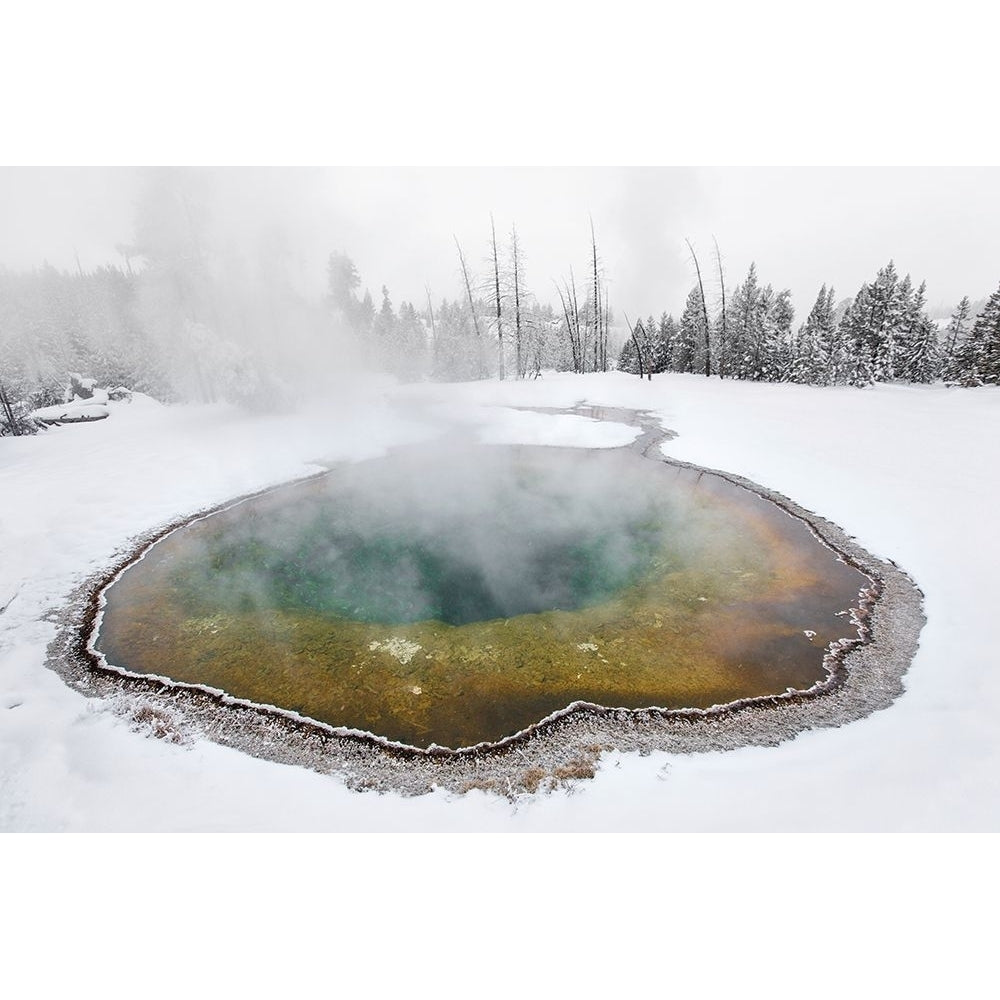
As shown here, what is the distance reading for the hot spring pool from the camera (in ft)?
24.3

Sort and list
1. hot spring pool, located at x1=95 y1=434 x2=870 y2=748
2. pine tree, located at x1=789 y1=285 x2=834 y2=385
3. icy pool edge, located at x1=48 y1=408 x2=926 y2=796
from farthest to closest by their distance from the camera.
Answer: pine tree, located at x1=789 y1=285 x2=834 y2=385, hot spring pool, located at x1=95 y1=434 x2=870 y2=748, icy pool edge, located at x1=48 y1=408 x2=926 y2=796

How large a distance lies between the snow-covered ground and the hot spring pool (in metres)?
1.17

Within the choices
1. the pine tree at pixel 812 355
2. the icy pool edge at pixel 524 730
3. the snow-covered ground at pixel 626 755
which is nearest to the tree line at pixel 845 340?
the pine tree at pixel 812 355

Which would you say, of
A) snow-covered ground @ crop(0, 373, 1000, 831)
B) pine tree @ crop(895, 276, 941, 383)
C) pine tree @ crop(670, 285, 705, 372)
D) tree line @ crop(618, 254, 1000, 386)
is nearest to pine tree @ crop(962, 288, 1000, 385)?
tree line @ crop(618, 254, 1000, 386)

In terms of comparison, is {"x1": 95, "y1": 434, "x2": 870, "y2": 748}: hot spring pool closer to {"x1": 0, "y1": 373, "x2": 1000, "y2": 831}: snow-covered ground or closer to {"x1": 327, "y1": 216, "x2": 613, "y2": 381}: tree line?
{"x1": 0, "y1": 373, "x2": 1000, "y2": 831}: snow-covered ground

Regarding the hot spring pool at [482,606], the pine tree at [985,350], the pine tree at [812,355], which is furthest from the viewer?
the pine tree at [812,355]

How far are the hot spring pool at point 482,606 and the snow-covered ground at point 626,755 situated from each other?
1.17m

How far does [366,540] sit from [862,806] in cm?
1150

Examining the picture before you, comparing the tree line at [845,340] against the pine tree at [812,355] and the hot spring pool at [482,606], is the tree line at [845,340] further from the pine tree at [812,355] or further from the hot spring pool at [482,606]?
the hot spring pool at [482,606]

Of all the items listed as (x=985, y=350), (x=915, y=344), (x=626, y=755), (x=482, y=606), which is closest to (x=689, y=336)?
(x=915, y=344)

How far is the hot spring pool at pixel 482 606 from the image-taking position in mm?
7398

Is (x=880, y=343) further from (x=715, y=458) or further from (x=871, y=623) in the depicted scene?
(x=871, y=623)
